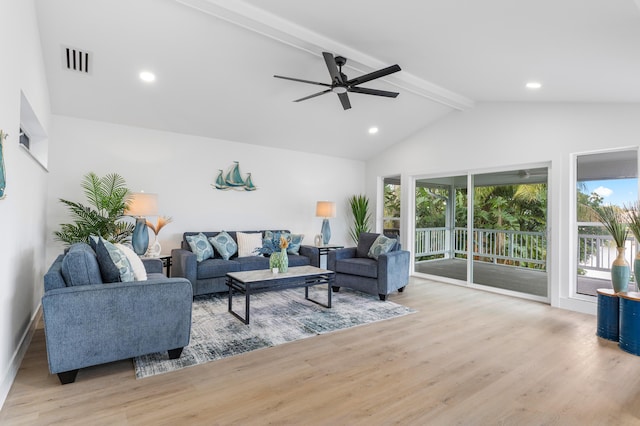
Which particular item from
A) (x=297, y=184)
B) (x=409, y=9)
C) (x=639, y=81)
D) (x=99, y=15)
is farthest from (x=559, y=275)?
(x=99, y=15)

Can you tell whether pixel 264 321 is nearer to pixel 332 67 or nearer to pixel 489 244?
pixel 332 67

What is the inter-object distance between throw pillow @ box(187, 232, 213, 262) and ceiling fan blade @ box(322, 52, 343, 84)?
2.89 metres

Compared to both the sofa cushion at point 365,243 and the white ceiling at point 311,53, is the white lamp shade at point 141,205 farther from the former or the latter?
the sofa cushion at point 365,243

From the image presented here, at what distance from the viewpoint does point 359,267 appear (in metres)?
4.70

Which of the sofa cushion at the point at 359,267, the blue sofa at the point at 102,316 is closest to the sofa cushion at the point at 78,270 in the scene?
the blue sofa at the point at 102,316

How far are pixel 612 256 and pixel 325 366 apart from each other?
12.8 feet

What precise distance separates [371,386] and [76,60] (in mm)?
4156

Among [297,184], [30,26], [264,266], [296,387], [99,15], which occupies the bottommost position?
[296,387]

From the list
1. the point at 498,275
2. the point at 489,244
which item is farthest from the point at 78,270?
the point at 498,275

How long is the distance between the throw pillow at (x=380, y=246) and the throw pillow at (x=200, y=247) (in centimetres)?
237

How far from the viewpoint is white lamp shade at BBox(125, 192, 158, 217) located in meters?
4.11

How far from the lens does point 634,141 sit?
3748 millimetres

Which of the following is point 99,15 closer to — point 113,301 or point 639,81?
point 113,301

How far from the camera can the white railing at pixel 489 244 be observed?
5.00 m
